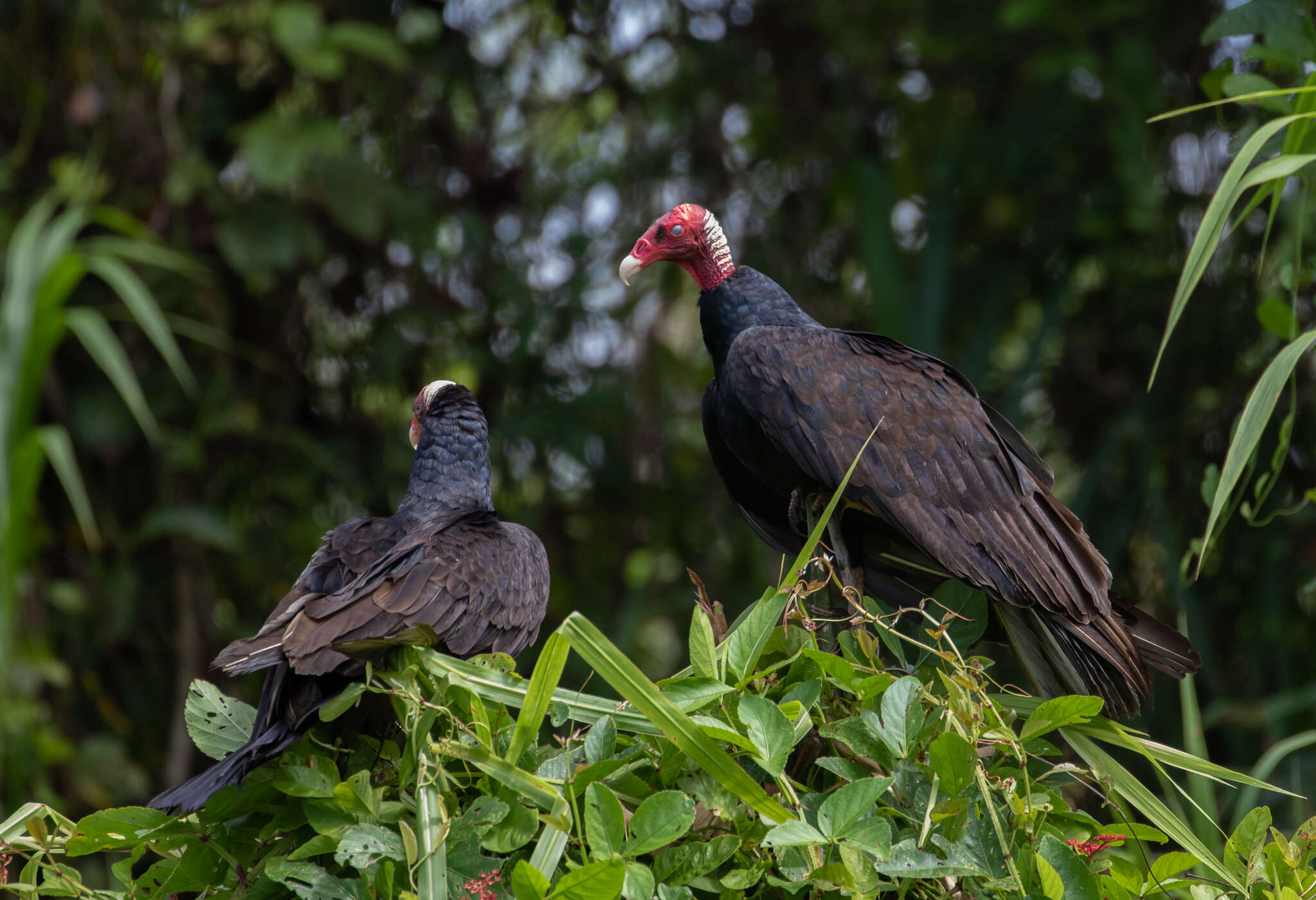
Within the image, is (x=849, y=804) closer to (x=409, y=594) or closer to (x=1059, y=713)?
(x=1059, y=713)

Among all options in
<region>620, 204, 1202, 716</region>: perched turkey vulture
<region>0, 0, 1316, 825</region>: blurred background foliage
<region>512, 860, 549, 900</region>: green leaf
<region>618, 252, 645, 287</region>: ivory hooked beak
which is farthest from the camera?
<region>0, 0, 1316, 825</region>: blurred background foliage

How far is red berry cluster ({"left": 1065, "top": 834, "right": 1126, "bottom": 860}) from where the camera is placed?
1.22 meters

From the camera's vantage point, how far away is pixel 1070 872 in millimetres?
1131

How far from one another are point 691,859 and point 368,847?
0.31 meters

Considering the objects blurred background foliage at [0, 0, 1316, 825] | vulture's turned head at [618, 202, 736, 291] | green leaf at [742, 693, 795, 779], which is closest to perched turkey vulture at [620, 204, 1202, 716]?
vulture's turned head at [618, 202, 736, 291]

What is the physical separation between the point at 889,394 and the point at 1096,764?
0.87m

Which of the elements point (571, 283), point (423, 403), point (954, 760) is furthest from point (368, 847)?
point (571, 283)

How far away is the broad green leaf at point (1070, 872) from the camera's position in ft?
3.69

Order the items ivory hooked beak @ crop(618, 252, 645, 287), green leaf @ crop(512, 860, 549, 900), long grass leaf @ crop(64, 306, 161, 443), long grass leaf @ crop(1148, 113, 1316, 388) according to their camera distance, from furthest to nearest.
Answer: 1. long grass leaf @ crop(64, 306, 161, 443)
2. ivory hooked beak @ crop(618, 252, 645, 287)
3. long grass leaf @ crop(1148, 113, 1316, 388)
4. green leaf @ crop(512, 860, 549, 900)

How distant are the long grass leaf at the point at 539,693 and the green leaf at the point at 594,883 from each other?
0.14 m

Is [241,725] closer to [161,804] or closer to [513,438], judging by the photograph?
[161,804]

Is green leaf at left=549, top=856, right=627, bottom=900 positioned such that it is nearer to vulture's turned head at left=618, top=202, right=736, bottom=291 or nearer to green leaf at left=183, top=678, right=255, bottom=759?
green leaf at left=183, top=678, right=255, bottom=759

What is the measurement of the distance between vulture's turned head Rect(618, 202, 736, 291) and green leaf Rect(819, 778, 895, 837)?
1.43 meters

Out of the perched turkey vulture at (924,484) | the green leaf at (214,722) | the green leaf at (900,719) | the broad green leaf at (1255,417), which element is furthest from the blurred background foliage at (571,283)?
the green leaf at (900,719)
